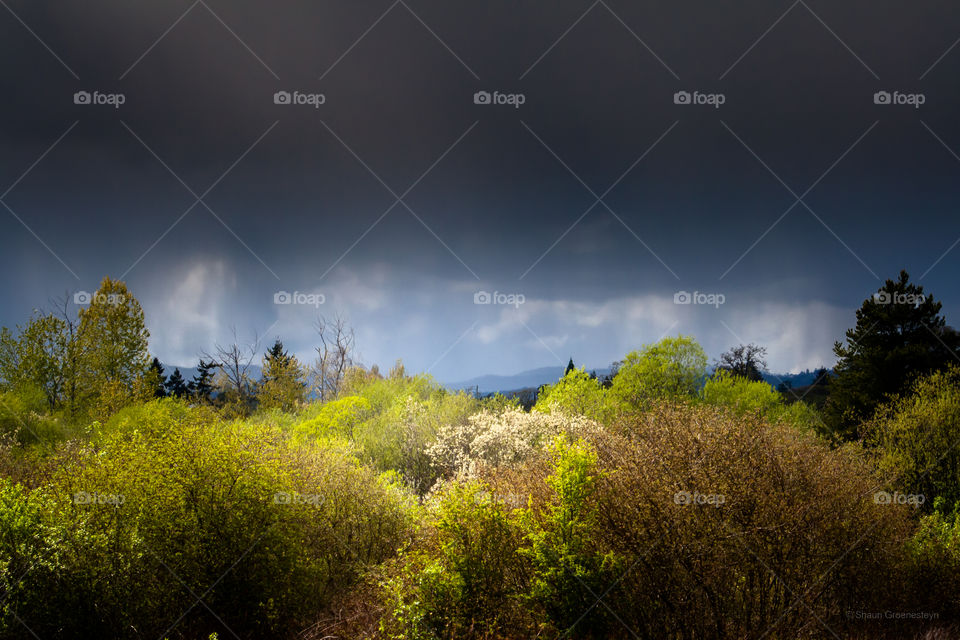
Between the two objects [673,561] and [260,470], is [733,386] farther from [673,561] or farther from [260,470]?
[260,470]

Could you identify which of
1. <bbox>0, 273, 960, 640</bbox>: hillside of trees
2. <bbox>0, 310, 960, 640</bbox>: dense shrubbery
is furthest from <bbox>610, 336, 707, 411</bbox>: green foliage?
<bbox>0, 310, 960, 640</bbox>: dense shrubbery

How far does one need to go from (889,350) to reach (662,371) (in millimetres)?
14688

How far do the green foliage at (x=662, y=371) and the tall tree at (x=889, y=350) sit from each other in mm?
9333

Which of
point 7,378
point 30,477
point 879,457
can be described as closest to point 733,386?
point 879,457

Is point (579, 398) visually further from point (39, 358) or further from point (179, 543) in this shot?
point (39, 358)

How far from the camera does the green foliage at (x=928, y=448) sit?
76.9ft

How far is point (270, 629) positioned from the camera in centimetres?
1209

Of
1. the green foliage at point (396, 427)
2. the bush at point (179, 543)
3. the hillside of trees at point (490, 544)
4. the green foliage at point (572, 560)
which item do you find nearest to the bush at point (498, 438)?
the green foliage at point (396, 427)

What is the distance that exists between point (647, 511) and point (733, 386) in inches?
1348

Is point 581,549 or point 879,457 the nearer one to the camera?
point 581,549

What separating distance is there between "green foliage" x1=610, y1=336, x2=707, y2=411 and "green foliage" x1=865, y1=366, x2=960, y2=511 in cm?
1133

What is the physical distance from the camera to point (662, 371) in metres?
34.7

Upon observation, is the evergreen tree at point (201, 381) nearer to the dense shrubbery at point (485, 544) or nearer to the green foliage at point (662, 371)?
the dense shrubbery at point (485, 544)

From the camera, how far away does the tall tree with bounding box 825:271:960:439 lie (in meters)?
31.1
